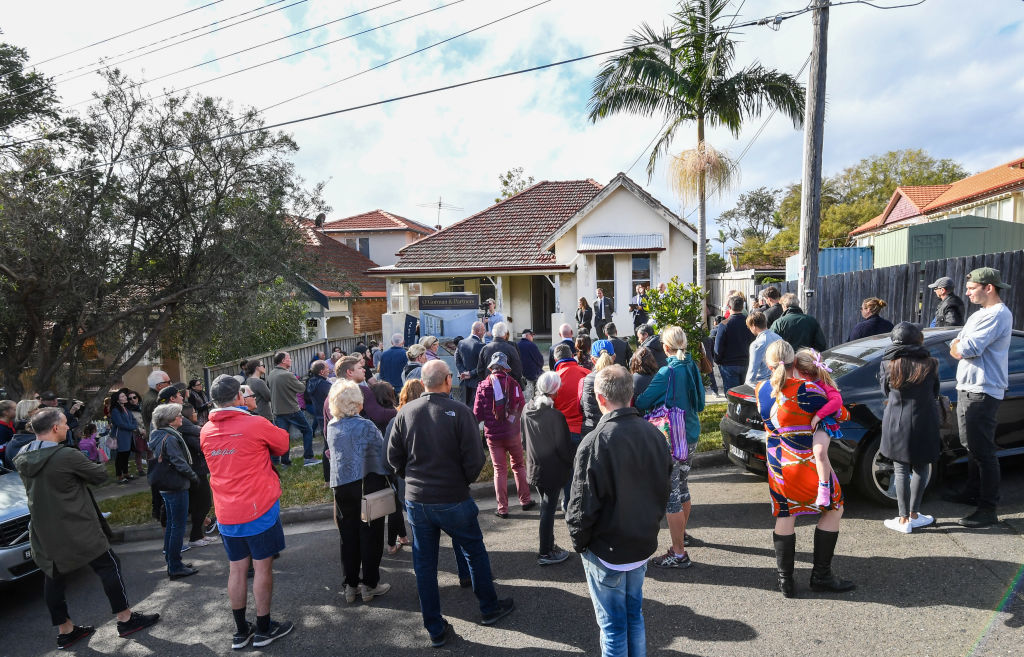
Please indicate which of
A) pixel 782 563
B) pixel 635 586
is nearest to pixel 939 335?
pixel 782 563

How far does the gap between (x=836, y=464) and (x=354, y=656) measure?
14.1 feet

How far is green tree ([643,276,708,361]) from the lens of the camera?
9711 millimetres

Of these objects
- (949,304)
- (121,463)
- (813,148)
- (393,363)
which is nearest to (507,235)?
(393,363)

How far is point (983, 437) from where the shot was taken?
4.70 metres

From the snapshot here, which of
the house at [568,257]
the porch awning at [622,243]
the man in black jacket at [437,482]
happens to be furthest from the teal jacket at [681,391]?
the porch awning at [622,243]

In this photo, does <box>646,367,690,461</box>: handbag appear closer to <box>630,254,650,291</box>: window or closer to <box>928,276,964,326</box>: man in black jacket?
<box>928,276,964,326</box>: man in black jacket

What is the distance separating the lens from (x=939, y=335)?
18.6 feet

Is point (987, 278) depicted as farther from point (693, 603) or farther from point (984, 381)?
point (693, 603)

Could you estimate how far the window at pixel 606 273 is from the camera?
1848 centimetres

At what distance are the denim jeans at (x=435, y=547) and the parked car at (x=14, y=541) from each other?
3.59 meters

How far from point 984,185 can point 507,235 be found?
22120 mm

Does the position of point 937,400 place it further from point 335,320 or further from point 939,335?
point 335,320

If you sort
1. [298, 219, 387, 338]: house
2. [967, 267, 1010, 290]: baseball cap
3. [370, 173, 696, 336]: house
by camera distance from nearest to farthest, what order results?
[967, 267, 1010, 290]: baseball cap, [370, 173, 696, 336]: house, [298, 219, 387, 338]: house

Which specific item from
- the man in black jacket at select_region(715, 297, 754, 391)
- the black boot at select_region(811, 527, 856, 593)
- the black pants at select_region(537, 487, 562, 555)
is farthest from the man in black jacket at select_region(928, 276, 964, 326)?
Answer: the black pants at select_region(537, 487, 562, 555)
